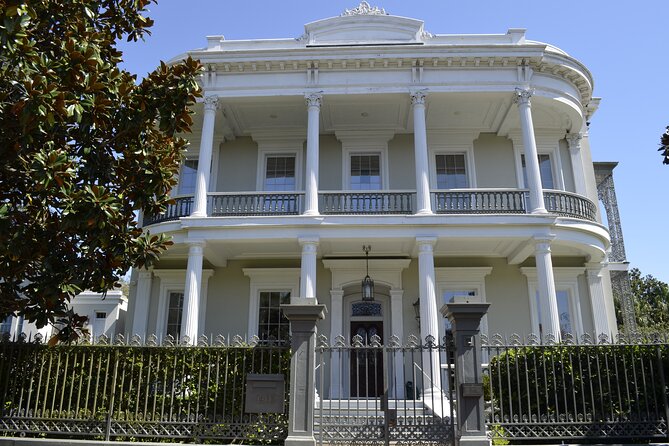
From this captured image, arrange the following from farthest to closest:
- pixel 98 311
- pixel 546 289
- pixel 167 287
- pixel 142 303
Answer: pixel 98 311 → pixel 167 287 → pixel 142 303 → pixel 546 289

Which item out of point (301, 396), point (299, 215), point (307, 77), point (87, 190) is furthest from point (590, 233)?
point (87, 190)

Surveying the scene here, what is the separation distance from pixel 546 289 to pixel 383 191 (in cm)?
460

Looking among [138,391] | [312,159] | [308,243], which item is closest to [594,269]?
[308,243]

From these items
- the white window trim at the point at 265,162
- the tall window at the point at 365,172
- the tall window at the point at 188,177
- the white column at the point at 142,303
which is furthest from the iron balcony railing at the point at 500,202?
the white column at the point at 142,303

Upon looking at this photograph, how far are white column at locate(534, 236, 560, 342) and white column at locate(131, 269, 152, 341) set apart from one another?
10.4 meters

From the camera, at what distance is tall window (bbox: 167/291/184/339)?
607 inches

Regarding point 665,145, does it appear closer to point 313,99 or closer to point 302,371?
point 302,371

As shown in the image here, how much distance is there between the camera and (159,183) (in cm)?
741

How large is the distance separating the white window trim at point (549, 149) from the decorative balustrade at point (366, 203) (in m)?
3.90

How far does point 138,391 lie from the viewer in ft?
24.6

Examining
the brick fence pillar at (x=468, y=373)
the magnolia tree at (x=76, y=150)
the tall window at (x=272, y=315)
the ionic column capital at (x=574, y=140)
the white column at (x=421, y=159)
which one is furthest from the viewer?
the ionic column capital at (x=574, y=140)

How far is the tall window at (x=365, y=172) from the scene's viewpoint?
15.7 metres

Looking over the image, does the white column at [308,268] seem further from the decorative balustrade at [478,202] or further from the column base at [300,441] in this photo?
the column base at [300,441]

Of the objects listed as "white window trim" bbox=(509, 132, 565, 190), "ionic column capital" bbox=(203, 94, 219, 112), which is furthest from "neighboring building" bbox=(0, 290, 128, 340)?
"white window trim" bbox=(509, 132, 565, 190)
